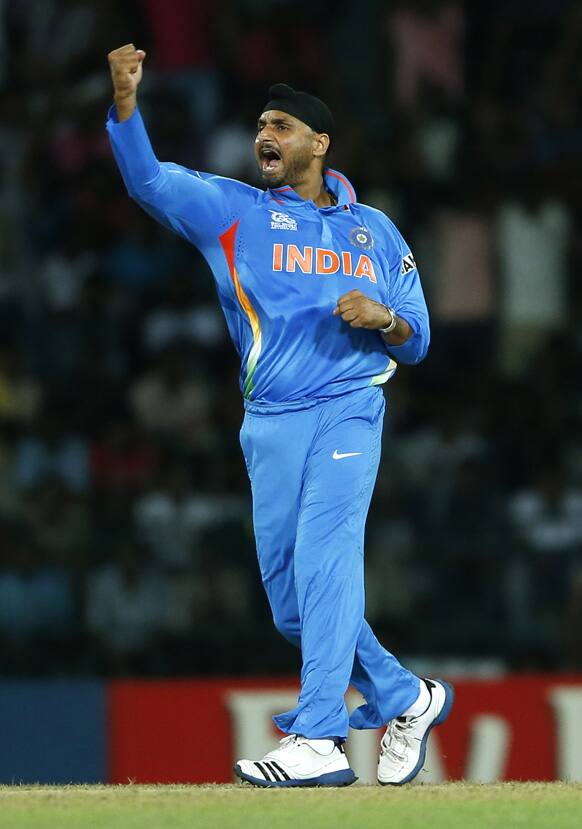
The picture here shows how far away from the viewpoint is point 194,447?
38.8ft

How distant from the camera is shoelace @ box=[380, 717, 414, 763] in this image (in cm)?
622

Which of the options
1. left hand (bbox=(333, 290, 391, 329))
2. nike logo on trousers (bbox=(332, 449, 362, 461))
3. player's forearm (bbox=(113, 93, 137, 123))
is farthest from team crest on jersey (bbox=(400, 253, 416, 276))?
player's forearm (bbox=(113, 93, 137, 123))

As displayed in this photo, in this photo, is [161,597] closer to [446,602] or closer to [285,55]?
[446,602]

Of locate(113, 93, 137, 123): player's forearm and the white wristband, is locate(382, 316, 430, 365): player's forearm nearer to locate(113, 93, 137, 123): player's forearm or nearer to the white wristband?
the white wristband

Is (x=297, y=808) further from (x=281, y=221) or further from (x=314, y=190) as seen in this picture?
(x=314, y=190)

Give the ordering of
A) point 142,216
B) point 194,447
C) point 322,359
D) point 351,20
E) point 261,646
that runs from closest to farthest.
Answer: point 322,359
point 261,646
point 194,447
point 142,216
point 351,20

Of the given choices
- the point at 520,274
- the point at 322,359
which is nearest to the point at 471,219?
the point at 520,274

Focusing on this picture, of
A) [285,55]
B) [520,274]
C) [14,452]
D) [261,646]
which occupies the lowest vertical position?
[261,646]

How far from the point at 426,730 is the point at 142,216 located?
7515mm

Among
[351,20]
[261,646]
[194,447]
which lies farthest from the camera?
[351,20]

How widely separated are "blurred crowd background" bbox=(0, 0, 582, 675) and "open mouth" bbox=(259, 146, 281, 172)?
5.01 metres

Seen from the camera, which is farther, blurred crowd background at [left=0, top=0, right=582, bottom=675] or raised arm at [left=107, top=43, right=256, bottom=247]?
blurred crowd background at [left=0, top=0, right=582, bottom=675]

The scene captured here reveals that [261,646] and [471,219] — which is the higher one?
[471,219]

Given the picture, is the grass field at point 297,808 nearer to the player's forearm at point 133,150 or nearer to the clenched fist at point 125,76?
the player's forearm at point 133,150
